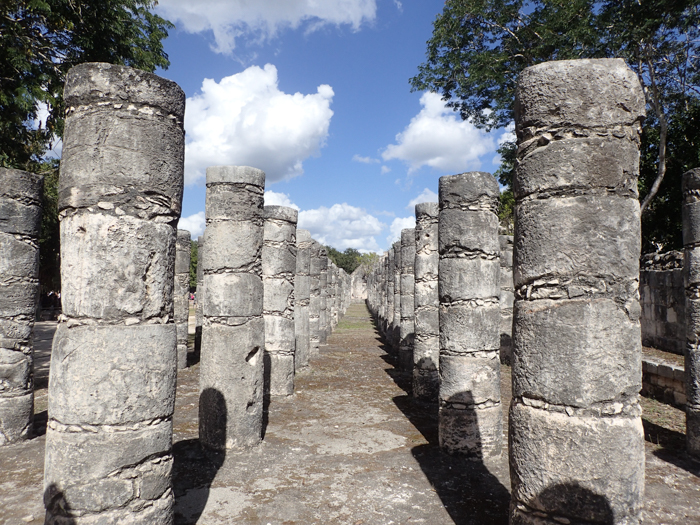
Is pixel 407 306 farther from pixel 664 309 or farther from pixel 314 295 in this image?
pixel 664 309

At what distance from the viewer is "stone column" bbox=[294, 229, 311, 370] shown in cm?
1299

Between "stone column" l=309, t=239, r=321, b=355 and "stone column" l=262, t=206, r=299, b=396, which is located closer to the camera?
"stone column" l=262, t=206, r=299, b=396

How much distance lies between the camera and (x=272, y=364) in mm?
10180

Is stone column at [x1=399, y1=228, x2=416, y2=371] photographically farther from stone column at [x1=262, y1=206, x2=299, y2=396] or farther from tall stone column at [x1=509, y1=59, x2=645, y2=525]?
tall stone column at [x1=509, y1=59, x2=645, y2=525]

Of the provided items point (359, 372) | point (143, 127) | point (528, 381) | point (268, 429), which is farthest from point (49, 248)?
point (528, 381)

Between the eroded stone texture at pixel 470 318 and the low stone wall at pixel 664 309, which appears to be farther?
the low stone wall at pixel 664 309

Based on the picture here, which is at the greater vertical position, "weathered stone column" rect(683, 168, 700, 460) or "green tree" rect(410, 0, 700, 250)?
"green tree" rect(410, 0, 700, 250)

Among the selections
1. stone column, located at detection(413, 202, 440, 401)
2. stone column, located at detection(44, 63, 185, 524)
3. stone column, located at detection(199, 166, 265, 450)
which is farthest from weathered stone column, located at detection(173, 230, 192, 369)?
stone column, located at detection(44, 63, 185, 524)

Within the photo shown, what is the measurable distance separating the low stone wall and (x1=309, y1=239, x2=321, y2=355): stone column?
9.15 metres

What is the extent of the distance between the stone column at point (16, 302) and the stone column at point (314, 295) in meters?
8.80

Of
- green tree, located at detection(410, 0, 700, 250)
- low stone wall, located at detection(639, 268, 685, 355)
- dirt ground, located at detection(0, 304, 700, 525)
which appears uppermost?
green tree, located at detection(410, 0, 700, 250)

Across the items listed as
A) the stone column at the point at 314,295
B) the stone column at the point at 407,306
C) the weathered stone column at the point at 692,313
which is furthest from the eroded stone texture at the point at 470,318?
the stone column at the point at 314,295

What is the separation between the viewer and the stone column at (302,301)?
512 inches

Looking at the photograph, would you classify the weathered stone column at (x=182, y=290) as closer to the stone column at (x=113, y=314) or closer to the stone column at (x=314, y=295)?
the stone column at (x=314, y=295)
